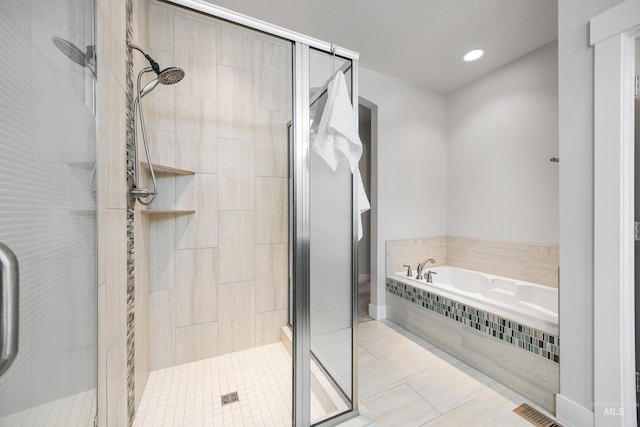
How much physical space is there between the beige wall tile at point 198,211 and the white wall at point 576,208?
2197 millimetres

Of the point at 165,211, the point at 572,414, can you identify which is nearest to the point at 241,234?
the point at 165,211

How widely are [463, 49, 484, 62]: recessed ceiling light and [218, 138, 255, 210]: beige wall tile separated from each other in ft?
7.17

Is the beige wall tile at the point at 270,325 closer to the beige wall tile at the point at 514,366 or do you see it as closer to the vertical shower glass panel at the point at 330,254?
the vertical shower glass panel at the point at 330,254

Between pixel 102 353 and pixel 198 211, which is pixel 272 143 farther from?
pixel 102 353

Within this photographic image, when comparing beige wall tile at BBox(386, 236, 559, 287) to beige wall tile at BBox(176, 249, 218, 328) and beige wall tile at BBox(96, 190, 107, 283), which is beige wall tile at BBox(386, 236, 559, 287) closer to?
beige wall tile at BBox(176, 249, 218, 328)

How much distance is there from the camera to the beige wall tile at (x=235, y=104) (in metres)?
1.90

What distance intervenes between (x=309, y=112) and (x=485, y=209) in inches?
98.0

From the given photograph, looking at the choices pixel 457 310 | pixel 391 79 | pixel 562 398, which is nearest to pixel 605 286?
pixel 562 398

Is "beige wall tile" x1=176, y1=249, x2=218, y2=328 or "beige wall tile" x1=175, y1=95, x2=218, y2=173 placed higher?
"beige wall tile" x1=175, y1=95, x2=218, y2=173

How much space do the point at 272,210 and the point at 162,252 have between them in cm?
82

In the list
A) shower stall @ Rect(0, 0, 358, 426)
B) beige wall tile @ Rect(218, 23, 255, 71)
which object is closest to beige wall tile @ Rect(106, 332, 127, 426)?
shower stall @ Rect(0, 0, 358, 426)

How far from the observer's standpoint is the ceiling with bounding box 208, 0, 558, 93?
185 centimetres

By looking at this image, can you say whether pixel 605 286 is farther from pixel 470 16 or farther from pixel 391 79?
pixel 391 79

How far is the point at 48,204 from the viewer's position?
1.65 ft
